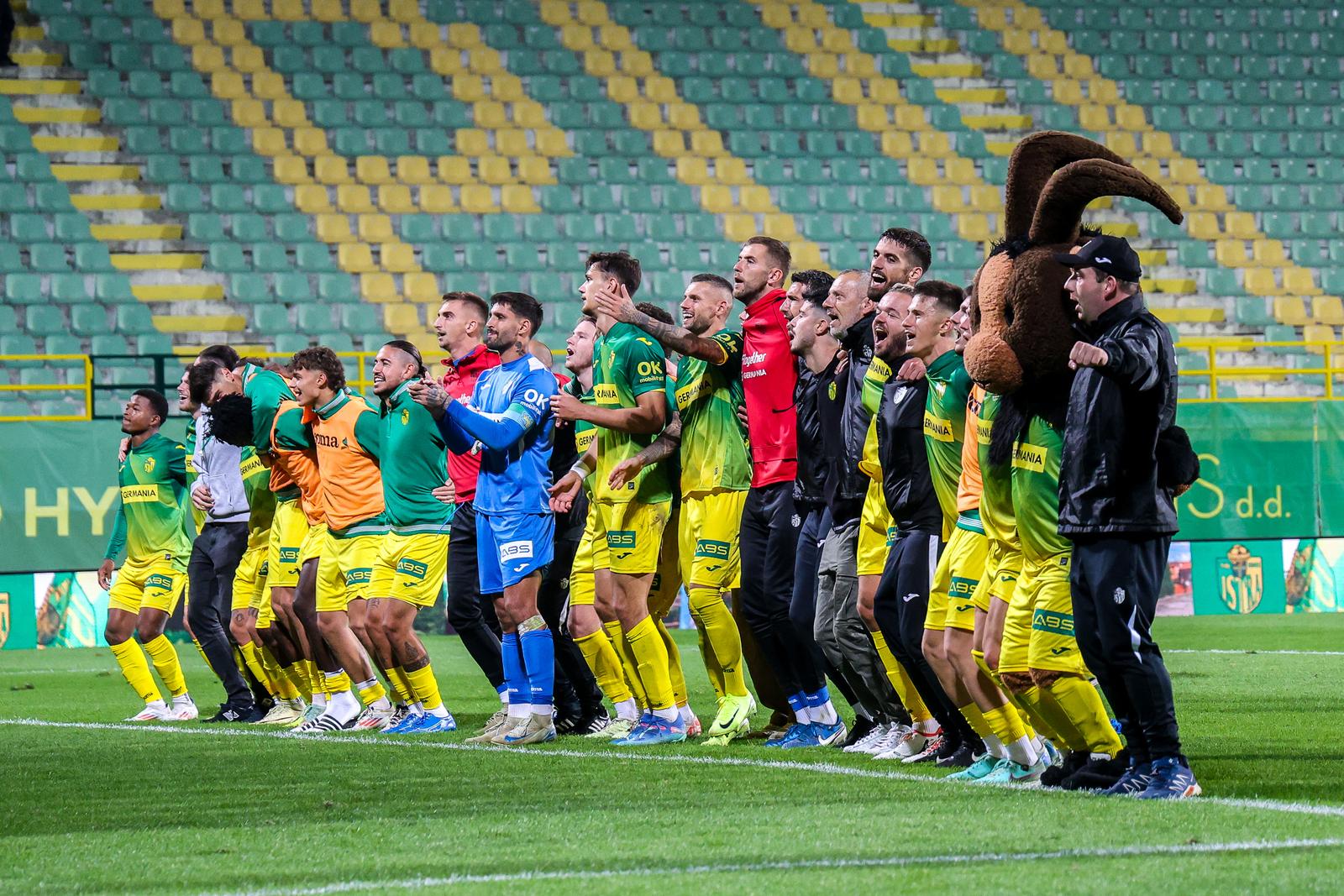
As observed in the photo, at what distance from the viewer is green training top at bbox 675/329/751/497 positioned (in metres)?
8.36

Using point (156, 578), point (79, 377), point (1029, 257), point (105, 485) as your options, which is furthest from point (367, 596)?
point (79, 377)

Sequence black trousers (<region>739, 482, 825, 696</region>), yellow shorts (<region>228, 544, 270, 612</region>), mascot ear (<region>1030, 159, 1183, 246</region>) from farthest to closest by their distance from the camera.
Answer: yellow shorts (<region>228, 544, 270, 612</region>), black trousers (<region>739, 482, 825, 696</region>), mascot ear (<region>1030, 159, 1183, 246</region>)

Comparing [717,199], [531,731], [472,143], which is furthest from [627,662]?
[472,143]

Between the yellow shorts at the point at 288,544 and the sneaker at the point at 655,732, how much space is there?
2483 mm

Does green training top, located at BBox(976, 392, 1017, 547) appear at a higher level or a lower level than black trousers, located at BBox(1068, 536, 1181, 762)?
higher

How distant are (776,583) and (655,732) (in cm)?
89

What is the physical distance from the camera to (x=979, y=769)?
6512 mm

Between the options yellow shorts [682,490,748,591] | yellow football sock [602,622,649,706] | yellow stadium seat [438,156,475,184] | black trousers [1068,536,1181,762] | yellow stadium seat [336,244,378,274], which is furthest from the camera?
yellow stadium seat [438,156,475,184]

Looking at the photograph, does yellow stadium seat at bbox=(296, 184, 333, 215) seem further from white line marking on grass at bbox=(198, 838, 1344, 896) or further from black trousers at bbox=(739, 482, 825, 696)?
white line marking on grass at bbox=(198, 838, 1344, 896)

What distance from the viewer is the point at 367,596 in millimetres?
9242

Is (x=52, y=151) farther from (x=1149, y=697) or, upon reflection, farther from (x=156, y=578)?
(x=1149, y=697)

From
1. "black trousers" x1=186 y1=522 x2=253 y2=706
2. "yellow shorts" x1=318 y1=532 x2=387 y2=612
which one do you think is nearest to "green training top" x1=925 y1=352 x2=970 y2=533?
"yellow shorts" x1=318 y1=532 x2=387 y2=612

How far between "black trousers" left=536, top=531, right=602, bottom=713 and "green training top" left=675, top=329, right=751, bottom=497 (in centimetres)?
117

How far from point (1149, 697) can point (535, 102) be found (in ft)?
64.2
